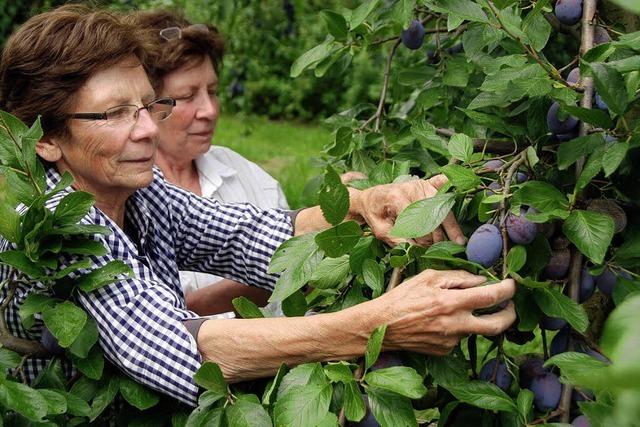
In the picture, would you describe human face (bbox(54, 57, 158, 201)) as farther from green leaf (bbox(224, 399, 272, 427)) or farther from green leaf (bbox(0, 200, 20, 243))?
Answer: green leaf (bbox(224, 399, 272, 427))

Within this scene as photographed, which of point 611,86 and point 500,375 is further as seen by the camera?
point 500,375

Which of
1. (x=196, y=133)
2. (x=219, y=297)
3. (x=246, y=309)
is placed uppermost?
(x=246, y=309)

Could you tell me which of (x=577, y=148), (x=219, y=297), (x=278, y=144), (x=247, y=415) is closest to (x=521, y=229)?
(x=577, y=148)

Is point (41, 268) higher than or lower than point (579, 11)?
lower

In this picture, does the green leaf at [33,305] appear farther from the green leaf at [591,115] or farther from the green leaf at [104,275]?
the green leaf at [591,115]

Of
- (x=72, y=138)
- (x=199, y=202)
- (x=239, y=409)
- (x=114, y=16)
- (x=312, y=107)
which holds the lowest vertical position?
(x=312, y=107)

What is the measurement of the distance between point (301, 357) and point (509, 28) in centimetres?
57

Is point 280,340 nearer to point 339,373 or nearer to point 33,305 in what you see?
point 339,373

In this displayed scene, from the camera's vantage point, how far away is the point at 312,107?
26.8 feet

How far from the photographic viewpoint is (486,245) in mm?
1239

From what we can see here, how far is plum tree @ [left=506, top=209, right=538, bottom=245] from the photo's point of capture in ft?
4.10

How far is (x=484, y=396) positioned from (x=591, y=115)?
1.31ft

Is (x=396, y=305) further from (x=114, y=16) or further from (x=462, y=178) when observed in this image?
(x=114, y=16)

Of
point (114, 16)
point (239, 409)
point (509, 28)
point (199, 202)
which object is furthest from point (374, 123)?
point (239, 409)
